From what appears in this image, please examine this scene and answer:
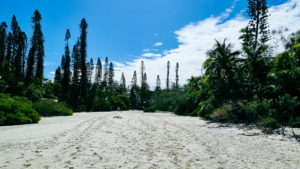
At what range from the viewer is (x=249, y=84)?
40.1ft

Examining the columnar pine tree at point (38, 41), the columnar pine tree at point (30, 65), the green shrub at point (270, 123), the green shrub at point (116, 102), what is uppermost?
the columnar pine tree at point (38, 41)

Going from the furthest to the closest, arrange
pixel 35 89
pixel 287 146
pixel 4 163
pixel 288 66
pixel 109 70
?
pixel 109 70, pixel 35 89, pixel 288 66, pixel 287 146, pixel 4 163

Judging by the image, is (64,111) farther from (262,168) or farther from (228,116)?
(262,168)

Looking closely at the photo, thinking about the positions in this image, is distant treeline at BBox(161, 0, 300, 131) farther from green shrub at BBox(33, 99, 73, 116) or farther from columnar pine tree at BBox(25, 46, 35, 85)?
columnar pine tree at BBox(25, 46, 35, 85)

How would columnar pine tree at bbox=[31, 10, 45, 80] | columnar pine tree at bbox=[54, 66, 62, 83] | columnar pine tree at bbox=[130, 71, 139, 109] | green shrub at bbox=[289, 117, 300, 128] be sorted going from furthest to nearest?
columnar pine tree at bbox=[130, 71, 139, 109], columnar pine tree at bbox=[54, 66, 62, 83], columnar pine tree at bbox=[31, 10, 45, 80], green shrub at bbox=[289, 117, 300, 128]

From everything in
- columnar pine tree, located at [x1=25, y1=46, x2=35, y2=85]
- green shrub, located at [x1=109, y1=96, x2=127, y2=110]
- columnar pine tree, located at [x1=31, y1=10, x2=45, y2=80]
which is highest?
columnar pine tree, located at [x1=31, y1=10, x2=45, y2=80]

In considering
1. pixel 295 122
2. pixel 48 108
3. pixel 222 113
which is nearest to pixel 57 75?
pixel 48 108

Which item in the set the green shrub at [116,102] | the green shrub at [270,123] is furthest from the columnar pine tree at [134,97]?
the green shrub at [270,123]

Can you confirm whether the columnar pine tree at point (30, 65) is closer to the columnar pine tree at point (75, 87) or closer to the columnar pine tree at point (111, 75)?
the columnar pine tree at point (75, 87)

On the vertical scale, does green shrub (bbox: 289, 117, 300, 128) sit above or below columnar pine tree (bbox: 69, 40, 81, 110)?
below

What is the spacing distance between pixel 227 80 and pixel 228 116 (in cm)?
262

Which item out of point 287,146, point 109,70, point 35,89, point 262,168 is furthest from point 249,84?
point 109,70

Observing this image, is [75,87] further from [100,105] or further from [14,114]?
[14,114]

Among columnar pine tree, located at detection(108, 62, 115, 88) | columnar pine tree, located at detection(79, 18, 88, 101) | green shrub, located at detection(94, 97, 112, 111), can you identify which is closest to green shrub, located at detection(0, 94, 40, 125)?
columnar pine tree, located at detection(79, 18, 88, 101)
